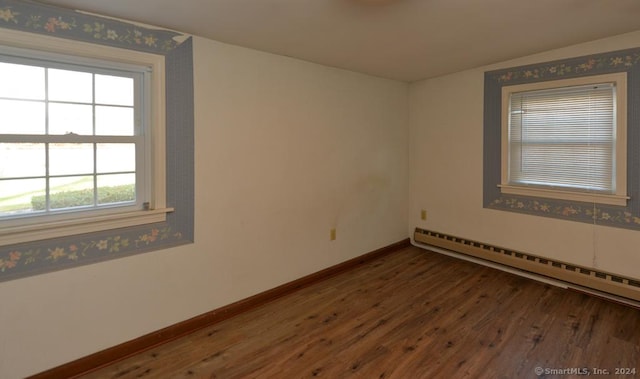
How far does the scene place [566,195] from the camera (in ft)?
9.80

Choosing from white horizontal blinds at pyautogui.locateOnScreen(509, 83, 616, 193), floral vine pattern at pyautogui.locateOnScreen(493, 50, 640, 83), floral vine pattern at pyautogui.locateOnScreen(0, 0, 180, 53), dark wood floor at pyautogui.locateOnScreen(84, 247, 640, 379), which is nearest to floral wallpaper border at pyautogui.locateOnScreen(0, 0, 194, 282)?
floral vine pattern at pyautogui.locateOnScreen(0, 0, 180, 53)

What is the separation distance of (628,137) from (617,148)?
0.11m

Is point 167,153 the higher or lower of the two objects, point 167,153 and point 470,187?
the higher

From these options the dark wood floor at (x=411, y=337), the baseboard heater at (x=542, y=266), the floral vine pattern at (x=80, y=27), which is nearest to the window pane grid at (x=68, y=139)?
the floral vine pattern at (x=80, y=27)

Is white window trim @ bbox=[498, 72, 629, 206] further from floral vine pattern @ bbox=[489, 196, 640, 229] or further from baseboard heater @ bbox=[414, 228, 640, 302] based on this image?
baseboard heater @ bbox=[414, 228, 640, 302]

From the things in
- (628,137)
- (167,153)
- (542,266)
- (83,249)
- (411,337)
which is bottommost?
(411,337)

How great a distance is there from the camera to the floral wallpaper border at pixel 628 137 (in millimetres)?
2594

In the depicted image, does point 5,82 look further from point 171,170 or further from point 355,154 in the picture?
point 355,154

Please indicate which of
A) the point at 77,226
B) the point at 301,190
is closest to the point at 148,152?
the point at 77,226

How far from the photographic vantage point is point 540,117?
3.14m

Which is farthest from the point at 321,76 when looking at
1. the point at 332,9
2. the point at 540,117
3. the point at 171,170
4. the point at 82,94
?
the point at 540,117

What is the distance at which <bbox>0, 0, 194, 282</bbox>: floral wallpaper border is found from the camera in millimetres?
1774

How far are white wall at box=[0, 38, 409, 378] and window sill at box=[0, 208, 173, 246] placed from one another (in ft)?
0.76

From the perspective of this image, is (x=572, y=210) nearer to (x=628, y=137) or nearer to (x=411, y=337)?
(x=628, y=137)
